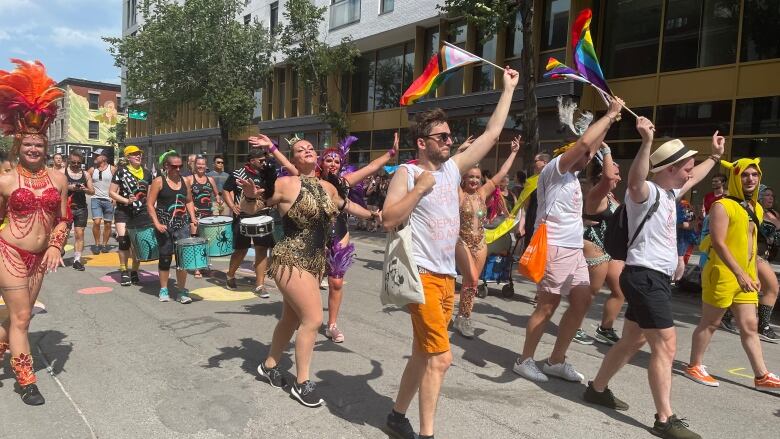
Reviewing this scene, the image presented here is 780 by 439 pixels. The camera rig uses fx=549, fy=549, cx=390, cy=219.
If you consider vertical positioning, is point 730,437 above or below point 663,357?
below

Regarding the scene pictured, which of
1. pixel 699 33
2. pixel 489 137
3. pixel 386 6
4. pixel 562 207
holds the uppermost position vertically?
pixel 386 6

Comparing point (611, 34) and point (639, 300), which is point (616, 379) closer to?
point (639, 300)

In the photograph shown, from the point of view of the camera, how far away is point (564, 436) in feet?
11.2

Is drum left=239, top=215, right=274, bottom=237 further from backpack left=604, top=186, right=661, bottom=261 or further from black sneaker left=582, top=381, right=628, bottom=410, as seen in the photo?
black sneaker left=582, top=381, right=628, bottom=410

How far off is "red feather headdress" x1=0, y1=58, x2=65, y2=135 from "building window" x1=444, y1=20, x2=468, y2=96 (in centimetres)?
1622

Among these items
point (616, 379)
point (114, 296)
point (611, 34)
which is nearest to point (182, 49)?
point (611, 34)

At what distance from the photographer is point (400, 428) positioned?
3.25 m

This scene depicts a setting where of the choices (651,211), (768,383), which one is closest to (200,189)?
(651,211)

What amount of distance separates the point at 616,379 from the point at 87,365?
14.4ft

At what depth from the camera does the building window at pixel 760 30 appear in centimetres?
1238

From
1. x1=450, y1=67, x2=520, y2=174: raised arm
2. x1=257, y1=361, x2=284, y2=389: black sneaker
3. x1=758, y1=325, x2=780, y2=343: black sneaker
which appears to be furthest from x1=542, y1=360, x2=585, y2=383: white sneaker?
x1=758, y1=325, x2=780, y2=343: black sneaker

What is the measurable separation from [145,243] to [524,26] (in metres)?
8.73

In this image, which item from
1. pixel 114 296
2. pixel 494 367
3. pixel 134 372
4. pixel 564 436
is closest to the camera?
pixel 564 436

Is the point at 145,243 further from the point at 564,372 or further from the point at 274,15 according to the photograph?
the point at 274,15
